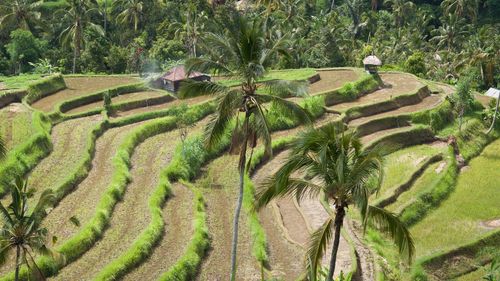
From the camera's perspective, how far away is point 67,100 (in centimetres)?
4459

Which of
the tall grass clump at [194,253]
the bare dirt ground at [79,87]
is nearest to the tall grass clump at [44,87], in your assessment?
the bare dirt ground at [79,87]

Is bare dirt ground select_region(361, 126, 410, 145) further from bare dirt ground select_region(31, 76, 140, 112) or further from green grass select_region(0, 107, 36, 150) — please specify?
green grass select_region(0, 107, 36, 150)

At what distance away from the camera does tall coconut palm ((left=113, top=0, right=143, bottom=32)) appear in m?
72.3

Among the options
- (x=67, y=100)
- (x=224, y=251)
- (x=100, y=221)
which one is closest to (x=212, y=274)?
(x=224, y=251)

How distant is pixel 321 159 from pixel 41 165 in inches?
874

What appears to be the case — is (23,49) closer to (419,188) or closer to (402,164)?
(402,164)

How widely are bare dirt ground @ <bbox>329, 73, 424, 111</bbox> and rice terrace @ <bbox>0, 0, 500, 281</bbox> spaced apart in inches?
13.9

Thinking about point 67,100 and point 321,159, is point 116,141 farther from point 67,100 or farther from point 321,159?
point 321,159

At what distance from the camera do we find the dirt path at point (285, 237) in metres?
27.7

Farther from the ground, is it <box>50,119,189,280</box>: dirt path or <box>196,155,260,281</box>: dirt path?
<box>50,119,189,280</box>: dirt path

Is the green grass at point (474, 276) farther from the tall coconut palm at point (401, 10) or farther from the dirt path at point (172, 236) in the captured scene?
the tall coconut palm at point (401, 10)

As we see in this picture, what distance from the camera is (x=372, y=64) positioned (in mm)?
55062

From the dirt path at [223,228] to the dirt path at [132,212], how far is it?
313 centimetres

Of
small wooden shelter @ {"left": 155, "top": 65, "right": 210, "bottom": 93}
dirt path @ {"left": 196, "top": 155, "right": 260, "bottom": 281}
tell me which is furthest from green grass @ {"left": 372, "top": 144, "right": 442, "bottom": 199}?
small wooden shelter @ {"left": 155, "top": 65, "right": 210, "bottom": 93}
